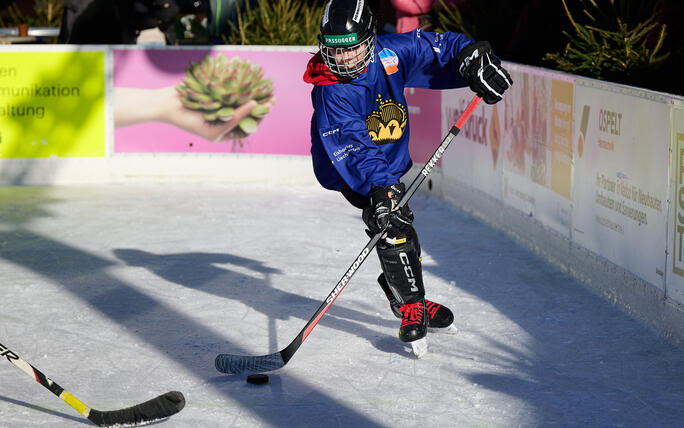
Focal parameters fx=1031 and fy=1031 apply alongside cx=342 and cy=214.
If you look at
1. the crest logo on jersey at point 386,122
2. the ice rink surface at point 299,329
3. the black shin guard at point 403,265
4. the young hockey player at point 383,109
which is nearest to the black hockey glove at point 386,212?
the young hockey player at point 383,109

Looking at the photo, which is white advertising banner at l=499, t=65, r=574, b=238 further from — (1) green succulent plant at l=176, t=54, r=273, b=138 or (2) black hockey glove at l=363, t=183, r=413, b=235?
(1) green succulent plant at l=176, t=54, r=273, b=138

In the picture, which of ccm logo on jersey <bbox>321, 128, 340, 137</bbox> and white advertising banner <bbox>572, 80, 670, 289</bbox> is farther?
white advertising banner <bbox>572, 80, 670, 289</bbox>

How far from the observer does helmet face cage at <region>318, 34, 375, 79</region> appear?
4.18 metres

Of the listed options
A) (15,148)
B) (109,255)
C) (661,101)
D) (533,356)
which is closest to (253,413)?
(533,356)

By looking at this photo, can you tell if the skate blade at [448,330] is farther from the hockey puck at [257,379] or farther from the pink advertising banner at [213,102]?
the pink advertising banner at [213,102]

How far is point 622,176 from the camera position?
5.15 m

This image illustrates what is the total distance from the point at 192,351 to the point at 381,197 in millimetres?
1136

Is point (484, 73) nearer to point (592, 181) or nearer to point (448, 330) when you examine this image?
point (448, 330)

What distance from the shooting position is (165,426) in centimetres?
366

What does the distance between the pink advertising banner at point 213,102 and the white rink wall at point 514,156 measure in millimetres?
19

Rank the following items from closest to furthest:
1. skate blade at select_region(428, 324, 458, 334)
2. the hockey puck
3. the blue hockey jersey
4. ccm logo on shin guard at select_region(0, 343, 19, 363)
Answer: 1. ccm logo on shin guard at select_region(0, 343, 19, 363)
2. the hockey puck
3. the blue hockey jersey
4. skate blade at select_region(428, 324, 458, 334)

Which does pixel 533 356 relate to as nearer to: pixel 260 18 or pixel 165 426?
pixel 165 426

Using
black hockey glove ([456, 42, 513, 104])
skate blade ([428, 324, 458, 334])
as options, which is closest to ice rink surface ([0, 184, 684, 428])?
skate blade ([428, 324, 458, 334])

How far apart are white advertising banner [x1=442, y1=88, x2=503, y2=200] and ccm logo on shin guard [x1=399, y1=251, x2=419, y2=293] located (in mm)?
2705
